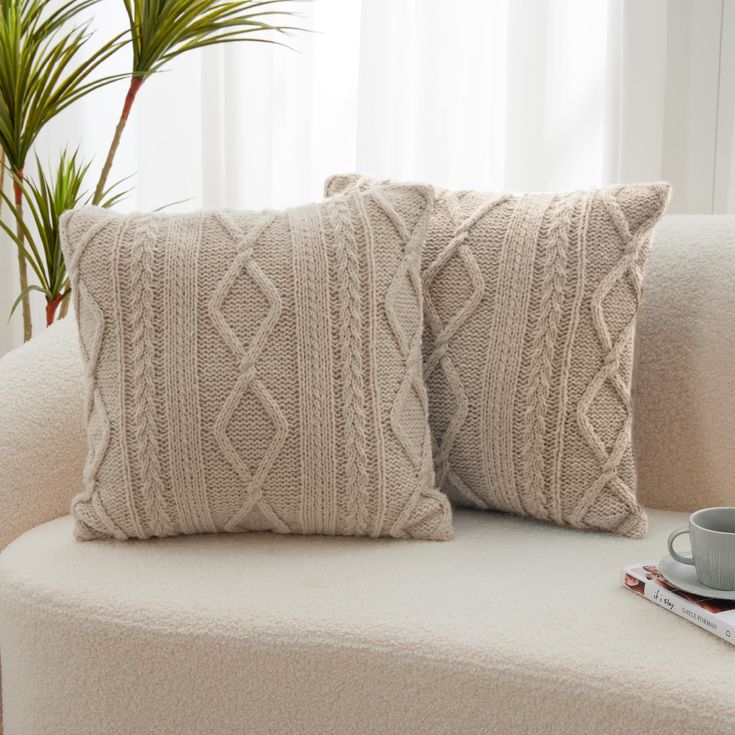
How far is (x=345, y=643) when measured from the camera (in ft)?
3.10

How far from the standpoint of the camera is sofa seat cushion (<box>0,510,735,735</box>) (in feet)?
2.89

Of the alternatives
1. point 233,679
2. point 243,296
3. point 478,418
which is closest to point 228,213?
point 243,296

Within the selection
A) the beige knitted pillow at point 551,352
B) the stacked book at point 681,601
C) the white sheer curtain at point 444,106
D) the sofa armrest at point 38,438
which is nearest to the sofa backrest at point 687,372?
the beige knitted pillow at point 551,352

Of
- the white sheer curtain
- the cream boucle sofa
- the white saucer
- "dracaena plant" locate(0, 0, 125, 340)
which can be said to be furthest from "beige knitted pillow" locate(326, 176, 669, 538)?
"dracaena plant" locate(0, 0, 125, 340)

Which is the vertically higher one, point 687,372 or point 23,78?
point 23,78

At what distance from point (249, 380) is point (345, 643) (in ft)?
1.14

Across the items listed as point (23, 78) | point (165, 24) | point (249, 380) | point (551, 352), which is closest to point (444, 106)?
point (165, 24)

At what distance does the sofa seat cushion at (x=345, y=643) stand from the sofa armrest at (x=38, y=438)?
0.10m

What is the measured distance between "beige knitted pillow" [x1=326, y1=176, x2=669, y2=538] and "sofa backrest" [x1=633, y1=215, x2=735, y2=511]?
16 centimetres

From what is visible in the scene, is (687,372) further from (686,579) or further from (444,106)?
(444,106)

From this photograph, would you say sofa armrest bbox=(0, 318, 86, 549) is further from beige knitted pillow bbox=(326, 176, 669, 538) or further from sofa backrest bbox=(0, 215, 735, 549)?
beige knitted pillow bbox=(326, 176, 669, 538)

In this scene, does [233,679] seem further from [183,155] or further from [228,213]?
[183,155]

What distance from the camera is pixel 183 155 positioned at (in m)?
2.37

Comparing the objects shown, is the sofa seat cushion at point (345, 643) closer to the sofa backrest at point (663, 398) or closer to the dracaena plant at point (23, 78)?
the sofa backrest at point (663, 398)
